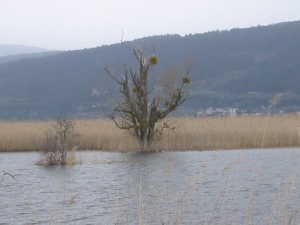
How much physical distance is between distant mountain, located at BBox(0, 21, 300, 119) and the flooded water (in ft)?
151

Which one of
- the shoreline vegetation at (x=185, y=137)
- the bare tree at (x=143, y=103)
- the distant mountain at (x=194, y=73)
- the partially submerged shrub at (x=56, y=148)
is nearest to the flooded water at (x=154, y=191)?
the partially submerged shrub at (x=56, y=148)

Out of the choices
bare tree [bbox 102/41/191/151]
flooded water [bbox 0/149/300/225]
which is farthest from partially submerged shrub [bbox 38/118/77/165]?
bare tree [bbox 102/41/191/151]

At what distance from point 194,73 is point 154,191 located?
62622 mm

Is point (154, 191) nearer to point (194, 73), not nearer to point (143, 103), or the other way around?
point (143, 103)

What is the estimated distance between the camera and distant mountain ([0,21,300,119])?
71.6 meters

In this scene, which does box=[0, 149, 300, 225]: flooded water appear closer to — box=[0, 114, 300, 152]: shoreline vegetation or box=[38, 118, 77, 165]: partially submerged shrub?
box=[38, 118, 77, 165]: partially submerged shrub

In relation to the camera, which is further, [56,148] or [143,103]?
[143,103]

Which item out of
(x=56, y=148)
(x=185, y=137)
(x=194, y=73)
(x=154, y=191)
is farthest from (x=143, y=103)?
(x=194, y=73)

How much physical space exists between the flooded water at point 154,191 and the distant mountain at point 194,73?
46.0m

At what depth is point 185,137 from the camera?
82.2 feet

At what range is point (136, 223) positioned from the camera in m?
10.5

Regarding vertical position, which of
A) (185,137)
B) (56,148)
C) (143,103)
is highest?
(143,103)

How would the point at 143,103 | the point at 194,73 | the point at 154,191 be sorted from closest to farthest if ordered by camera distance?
the point at 154,191 < the point at 143,103 < the point at 194,73

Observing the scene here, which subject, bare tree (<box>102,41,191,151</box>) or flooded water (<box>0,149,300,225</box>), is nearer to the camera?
flooded water (<box>0,149,300,225</box>)
